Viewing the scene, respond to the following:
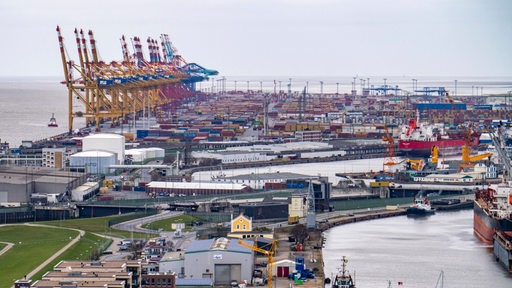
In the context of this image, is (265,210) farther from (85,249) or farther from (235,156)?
(235,156)

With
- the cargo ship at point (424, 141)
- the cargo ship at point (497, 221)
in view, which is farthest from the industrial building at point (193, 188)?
the cargo ship at point (424, 141)

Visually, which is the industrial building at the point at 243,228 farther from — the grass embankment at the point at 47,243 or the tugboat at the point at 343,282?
the tugboat at the point at 343,282

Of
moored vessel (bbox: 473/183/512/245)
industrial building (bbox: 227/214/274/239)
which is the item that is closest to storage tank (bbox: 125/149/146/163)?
moored vessel (bbox: 473/183/512/245)

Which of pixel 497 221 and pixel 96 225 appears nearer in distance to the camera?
pixel 497 221

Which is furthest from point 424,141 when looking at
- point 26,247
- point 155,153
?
point 26,247

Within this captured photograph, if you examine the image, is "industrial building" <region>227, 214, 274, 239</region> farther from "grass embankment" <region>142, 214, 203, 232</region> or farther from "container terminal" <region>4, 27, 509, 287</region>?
"grass embankment" <region>142, 214, 203, 232</region>

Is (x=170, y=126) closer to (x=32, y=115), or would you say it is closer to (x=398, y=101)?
(x=32, y=115)

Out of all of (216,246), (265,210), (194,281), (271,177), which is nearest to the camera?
(194,281)
